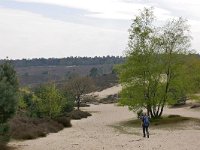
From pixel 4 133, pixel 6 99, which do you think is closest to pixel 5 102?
pixel 6 99

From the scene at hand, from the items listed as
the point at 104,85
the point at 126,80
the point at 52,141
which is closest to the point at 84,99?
the point at 104,85

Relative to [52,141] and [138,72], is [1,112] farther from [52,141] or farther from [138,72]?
[138,72]


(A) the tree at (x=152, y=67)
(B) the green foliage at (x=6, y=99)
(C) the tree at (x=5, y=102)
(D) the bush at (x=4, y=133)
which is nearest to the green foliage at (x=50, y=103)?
(A) the tree at (x=152, y=67)

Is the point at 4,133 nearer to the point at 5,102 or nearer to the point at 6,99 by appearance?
the point at 5,102

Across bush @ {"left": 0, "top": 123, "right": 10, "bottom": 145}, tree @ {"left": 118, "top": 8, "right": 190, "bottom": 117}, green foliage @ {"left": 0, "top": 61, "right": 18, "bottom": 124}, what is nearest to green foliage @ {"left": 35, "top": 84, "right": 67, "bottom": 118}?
tree @ {"left": 118, "top": 8, "right": 190, "bottom": 117}

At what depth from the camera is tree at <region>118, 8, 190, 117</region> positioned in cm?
5678

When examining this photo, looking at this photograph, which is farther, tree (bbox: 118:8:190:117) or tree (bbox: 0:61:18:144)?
tree (bbox: 118:8:190:117)

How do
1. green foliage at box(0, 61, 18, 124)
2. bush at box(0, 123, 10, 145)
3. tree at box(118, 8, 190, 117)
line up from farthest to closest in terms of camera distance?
1. tree at box(118, 8, 190, 117)
2. bush at box(0, 123, 10, 145)
3. green foliage at box(0, 61, 18, 124)

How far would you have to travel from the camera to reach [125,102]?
5725cm

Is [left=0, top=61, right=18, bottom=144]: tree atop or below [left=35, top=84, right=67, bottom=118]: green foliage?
atop

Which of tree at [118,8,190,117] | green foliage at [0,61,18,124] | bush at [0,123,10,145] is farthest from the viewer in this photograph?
tree at [118,8,190,117]

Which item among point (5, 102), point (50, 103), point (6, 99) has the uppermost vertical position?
point (6, 99)

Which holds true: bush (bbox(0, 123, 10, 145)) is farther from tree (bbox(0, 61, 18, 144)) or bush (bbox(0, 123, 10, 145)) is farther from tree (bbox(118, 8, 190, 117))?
tree (bbox(118, 8, 190, 117))

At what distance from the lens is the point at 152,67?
56906 millimetres
